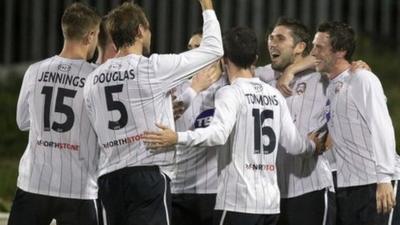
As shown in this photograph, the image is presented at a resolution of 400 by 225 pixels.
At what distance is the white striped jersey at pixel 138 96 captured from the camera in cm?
860

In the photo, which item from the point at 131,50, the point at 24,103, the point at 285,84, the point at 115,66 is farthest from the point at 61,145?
the point at 285,84

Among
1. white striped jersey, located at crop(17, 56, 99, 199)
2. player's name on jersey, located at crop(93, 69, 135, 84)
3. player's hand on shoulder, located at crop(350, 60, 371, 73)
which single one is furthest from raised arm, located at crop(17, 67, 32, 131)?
player's hand on shoulder, located at crop(350, 60, 371, 73)

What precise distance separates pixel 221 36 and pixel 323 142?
39.7 inches

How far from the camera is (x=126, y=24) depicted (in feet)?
28.4

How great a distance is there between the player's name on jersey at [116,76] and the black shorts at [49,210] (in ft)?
2.63

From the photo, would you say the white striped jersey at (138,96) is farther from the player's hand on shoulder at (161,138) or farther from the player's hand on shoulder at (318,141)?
the player's hand on shoulder at (318,141)

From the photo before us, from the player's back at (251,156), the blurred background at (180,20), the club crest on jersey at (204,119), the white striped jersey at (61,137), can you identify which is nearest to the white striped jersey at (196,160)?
the club crest on jersey at (204,119)

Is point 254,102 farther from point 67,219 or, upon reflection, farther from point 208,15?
point 67,219

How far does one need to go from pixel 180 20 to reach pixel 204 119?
8.96 m

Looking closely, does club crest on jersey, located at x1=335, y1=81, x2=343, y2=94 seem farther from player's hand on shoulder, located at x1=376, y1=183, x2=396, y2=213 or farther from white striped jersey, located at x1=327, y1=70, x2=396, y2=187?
player's hand on shoulder, located at x1=376, y1=183, x2=396, y2=213

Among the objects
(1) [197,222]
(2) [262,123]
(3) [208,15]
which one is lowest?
(1) [197,222]

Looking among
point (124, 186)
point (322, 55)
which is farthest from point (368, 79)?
point (124, 186)

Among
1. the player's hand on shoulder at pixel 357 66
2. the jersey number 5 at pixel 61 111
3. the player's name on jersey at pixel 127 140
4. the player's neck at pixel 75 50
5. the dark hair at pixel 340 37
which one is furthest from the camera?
the dark hair at pixel 340 37

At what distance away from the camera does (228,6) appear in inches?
718
